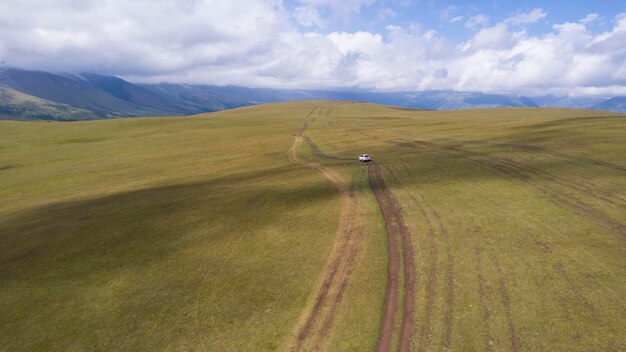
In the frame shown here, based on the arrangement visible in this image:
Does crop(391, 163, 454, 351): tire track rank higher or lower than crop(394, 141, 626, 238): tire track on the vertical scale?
lower

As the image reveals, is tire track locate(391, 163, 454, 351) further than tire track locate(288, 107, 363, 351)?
No

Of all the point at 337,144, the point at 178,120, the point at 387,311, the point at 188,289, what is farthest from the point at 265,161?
the point at 178,120

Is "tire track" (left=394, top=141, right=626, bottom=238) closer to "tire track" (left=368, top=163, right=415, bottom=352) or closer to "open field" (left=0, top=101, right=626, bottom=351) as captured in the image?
"open field" (left=0, top=101, right=626, bottom=351)

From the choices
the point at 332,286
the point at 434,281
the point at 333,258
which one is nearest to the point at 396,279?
the point at 434,281

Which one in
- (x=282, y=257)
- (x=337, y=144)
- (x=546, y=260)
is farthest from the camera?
(x=337, y=144)

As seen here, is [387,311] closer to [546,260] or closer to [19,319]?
[546,260]

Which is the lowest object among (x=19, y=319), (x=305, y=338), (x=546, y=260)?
(x=19, y=319)

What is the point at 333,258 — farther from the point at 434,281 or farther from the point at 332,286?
the point at 434,281

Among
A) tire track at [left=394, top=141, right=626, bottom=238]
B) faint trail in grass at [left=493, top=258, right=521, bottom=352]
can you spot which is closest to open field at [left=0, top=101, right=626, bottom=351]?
faint trail in grass at [left=493, top=258, right=521, bottom=352]
